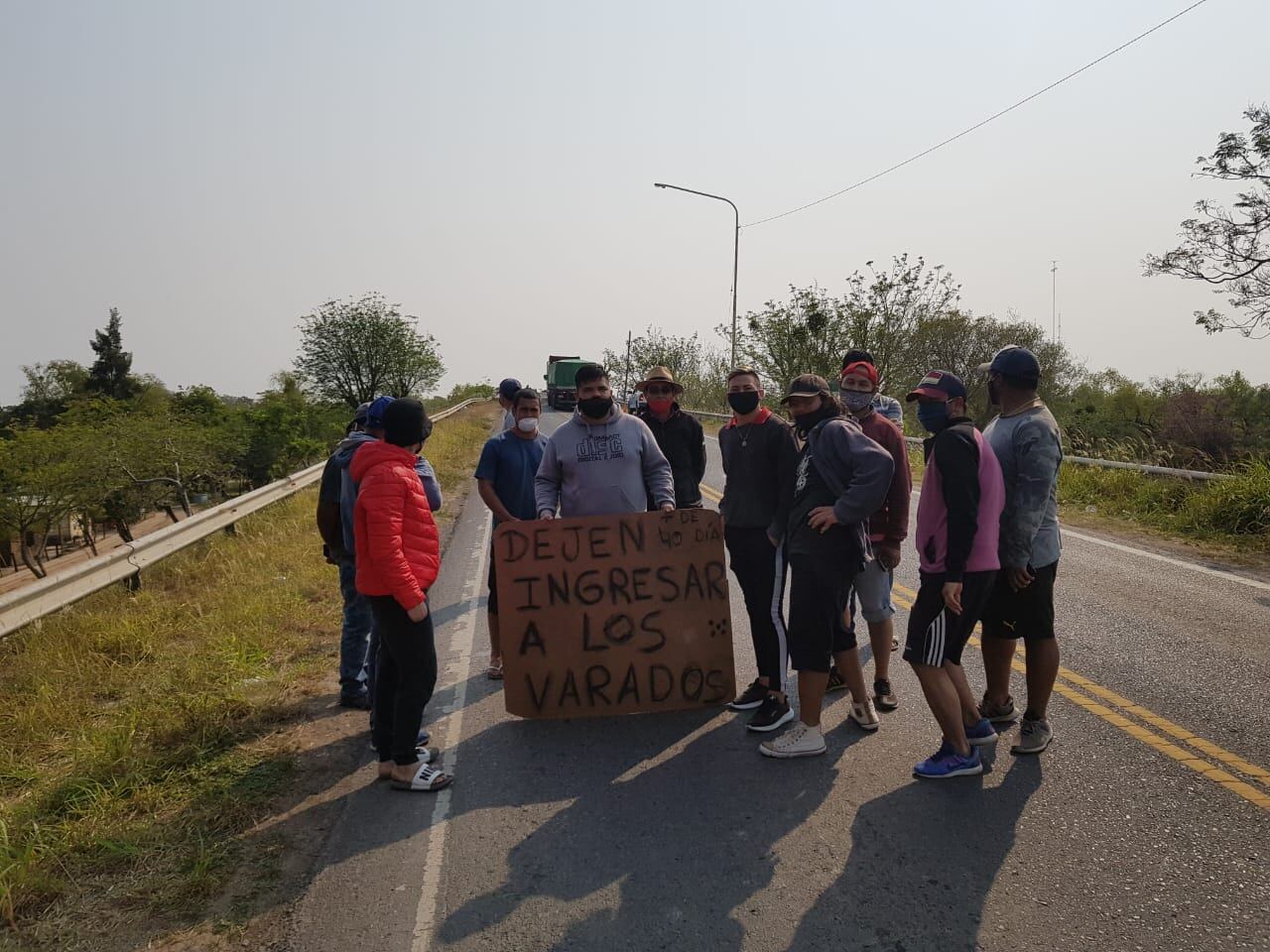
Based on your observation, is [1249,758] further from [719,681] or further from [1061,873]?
[719,681]

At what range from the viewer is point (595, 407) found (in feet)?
16.9

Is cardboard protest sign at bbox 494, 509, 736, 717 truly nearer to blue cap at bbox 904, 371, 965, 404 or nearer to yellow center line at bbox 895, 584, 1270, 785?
blue cap at bbox 904, 371, 965, 404

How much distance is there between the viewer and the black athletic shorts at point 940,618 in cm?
400

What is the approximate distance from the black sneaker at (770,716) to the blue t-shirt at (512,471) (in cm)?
210

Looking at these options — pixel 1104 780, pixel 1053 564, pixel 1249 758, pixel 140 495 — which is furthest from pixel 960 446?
pixel 140 495

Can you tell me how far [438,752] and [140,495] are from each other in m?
36.3

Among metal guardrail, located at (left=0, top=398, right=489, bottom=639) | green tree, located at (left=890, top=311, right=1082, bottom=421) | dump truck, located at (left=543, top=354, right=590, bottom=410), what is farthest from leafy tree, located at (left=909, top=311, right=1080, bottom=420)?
metal guardrail, located at (left=0, top=398, right=489, bottom=639)

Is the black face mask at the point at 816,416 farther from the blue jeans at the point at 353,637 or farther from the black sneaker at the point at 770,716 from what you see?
the blue jeans at the point at 353,637

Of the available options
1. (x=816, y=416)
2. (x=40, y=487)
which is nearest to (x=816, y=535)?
(x=816, y=416)

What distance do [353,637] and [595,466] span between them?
72.7 inches

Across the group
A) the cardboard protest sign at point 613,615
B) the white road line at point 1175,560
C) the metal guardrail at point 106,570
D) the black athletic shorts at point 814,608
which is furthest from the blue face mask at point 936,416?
the white road line at point 1175,560

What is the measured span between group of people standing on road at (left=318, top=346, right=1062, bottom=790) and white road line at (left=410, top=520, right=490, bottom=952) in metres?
0.29

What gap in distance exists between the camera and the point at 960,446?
12.8ft

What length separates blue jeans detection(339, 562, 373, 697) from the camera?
17.3ft
